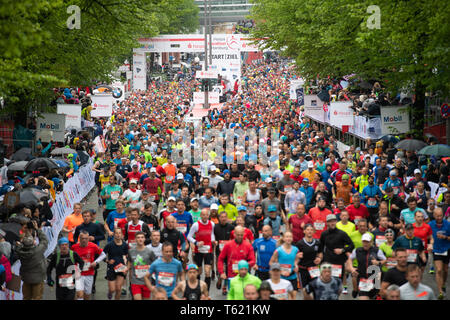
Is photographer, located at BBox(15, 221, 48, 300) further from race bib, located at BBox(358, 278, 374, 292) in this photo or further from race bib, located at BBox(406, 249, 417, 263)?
race bib, located at BBox(406, 249, 417, 263)

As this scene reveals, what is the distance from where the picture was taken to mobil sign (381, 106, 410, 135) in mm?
24391

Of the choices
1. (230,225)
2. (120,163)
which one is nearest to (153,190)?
(120,163)

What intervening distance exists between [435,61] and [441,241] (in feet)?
21.9

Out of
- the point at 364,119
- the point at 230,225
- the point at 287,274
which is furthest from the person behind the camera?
the point at 364,119

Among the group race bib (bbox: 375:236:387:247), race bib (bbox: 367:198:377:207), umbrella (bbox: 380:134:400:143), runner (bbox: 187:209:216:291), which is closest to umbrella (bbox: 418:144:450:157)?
race bib (bbox: 367:198:377:207)

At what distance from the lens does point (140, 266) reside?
38.0ft

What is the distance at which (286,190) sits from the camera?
57.0ft

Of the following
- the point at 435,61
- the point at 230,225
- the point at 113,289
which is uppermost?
the point at 435,61

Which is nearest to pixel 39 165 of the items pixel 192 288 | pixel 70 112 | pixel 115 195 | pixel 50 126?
pixel 115 195

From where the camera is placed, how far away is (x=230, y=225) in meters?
13.3

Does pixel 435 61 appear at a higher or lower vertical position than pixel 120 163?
higher
